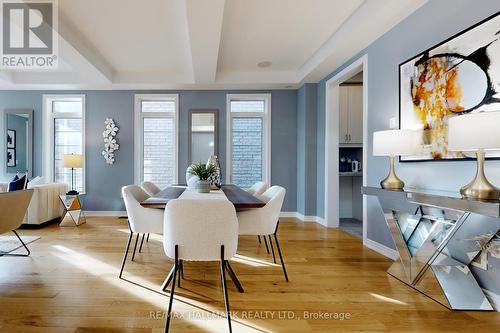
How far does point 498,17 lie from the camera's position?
183 cm

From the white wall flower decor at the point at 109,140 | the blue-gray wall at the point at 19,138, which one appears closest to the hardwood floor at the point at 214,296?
the white wall flower decor at the point at 109,140

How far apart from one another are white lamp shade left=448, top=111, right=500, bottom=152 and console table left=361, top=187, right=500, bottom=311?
0.34 meters

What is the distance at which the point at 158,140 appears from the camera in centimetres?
546

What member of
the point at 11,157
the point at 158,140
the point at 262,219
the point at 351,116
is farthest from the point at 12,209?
the point at 351,116

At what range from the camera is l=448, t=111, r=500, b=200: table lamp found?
57.1 inches

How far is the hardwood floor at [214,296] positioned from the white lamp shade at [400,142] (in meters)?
1.16

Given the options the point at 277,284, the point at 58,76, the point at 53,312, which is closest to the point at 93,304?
the point at 53,312

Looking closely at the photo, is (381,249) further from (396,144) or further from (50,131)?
(50,131)

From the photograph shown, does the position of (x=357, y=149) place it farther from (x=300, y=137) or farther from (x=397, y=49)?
(x=397, y=49)

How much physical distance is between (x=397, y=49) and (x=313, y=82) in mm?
2045

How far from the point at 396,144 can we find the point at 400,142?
0.11 ft

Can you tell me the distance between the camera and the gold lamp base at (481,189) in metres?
1.56
